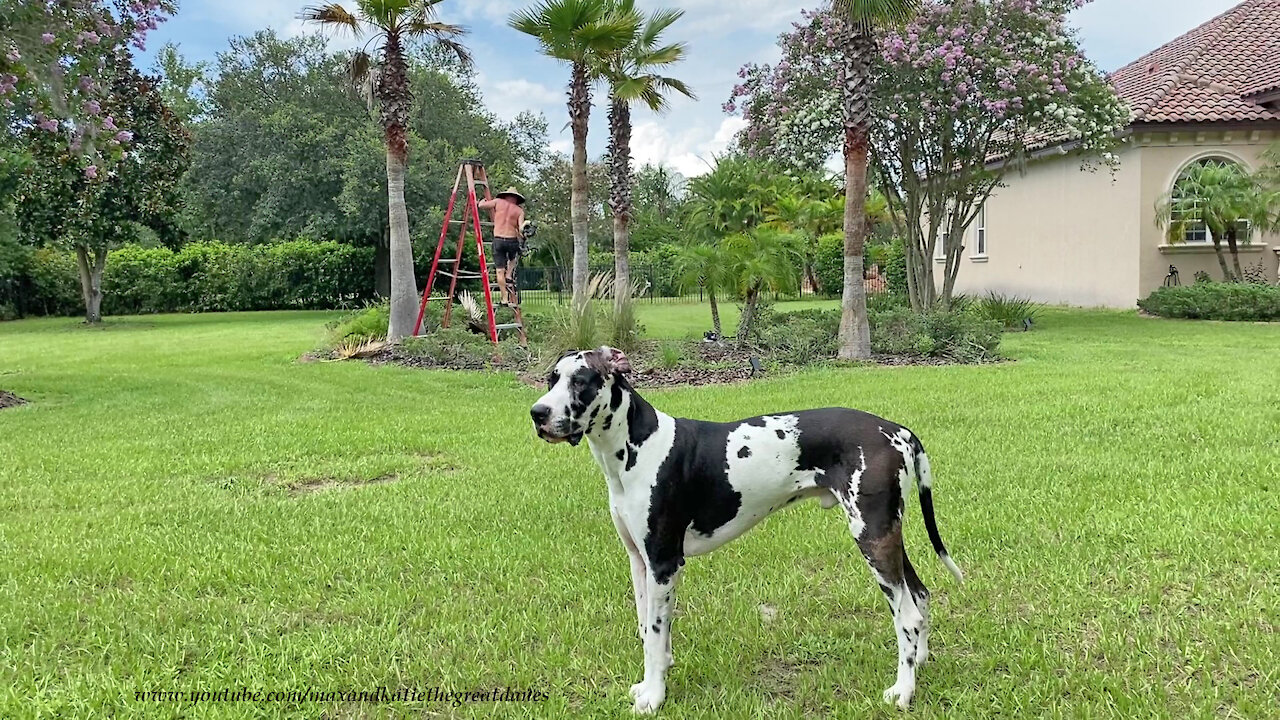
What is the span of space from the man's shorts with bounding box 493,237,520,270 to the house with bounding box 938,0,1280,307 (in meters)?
11.3

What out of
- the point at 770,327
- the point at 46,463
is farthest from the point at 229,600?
the point at 770,327

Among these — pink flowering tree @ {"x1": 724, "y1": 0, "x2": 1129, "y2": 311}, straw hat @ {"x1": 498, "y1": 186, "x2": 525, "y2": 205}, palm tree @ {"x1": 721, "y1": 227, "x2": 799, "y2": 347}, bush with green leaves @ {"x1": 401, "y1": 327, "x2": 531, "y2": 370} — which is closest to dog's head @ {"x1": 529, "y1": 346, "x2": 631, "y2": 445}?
bush with green leaves @ {"x1": 401, "y1": 327, "x2": 531, "y2": 370}

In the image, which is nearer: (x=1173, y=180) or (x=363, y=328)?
(x=363, y=328)

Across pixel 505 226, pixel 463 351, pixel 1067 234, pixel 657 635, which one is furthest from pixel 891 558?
pixel 1067 234

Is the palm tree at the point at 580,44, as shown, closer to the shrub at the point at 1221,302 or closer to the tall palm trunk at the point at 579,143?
the tall palm trunk at the point at 579,143

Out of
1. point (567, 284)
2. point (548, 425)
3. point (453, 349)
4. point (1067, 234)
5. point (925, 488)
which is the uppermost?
point (1067, 234)

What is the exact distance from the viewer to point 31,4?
744 cm

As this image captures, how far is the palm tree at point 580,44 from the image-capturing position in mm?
12367

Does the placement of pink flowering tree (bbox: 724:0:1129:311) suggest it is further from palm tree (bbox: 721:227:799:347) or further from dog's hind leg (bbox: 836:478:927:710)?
dog's hind leg (bbox: 836:478:927:710)

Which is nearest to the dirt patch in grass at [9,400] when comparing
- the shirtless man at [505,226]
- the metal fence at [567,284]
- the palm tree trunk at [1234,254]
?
the shirtless man at [505,226]

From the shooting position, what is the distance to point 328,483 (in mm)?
5387

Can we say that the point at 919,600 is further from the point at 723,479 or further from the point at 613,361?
the point at 613,361

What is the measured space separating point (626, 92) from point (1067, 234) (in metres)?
12.2

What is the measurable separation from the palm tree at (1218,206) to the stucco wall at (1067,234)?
0.73 m
